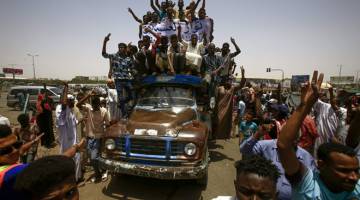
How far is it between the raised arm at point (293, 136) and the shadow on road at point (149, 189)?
3257 mm

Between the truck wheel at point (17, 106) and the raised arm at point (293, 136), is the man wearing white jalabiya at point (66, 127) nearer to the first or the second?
the raised arm at point (293, 136)

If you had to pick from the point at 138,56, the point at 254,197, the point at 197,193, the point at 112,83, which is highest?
the point at 138,56

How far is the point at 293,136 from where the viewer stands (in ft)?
5.11

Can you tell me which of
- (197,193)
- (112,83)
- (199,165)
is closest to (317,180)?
(199,165)

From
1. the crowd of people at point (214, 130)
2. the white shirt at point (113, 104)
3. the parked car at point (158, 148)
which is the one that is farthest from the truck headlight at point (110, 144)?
the white shirt at point (113, 104)

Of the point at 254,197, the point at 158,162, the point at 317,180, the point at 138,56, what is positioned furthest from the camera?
the point at 138,56

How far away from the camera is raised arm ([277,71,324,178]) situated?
5.13 ft

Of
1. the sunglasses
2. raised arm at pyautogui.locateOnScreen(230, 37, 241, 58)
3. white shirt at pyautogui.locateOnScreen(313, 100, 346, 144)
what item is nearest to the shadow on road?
→ the sunglasses

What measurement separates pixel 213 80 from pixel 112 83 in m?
2.93

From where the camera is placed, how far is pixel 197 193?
4734 mm

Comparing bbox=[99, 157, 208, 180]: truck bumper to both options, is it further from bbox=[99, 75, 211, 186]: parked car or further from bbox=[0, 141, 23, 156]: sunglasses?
bbox=[0, 141, 23, 156]: sunglasses

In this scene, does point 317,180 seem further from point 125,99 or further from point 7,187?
point 125,99

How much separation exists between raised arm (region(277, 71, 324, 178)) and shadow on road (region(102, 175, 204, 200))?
326 cm

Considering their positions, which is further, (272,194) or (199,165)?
(199,165)
